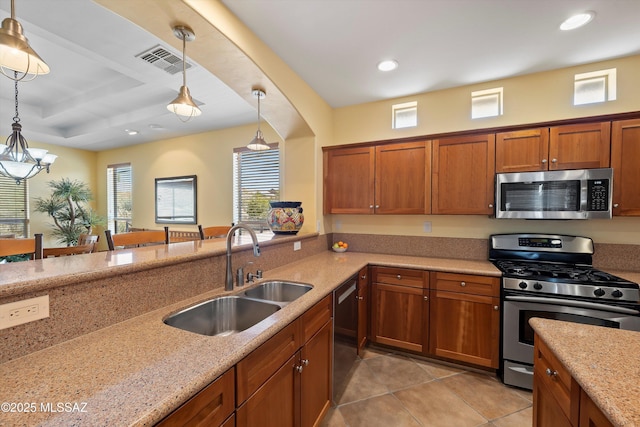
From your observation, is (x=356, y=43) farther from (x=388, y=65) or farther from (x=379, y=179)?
(x=379, y=179)

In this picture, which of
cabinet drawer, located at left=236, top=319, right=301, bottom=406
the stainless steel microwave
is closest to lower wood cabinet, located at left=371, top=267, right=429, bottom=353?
the stainless steel microwave

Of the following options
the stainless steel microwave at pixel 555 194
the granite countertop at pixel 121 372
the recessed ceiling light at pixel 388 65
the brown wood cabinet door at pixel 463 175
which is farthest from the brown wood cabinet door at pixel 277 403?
the recessed ceiling light at pixel 388 65

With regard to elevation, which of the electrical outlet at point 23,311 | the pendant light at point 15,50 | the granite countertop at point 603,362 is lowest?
the granite countertop at point 603,362

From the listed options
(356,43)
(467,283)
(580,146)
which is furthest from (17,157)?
(580,146)

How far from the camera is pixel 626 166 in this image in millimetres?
2080

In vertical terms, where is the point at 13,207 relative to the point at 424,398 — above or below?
above

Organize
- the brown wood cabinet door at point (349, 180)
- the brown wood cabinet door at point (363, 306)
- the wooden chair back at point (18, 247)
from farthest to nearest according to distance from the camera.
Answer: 1. the brown wood cabinet door at point (349, 180)
2. the brown wood cabinet door at point (363, 306)
3. the wooden chair back at point (18, 247)

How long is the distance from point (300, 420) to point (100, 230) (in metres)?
6.39

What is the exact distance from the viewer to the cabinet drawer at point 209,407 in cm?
74

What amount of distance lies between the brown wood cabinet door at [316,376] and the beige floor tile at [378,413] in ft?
0.66

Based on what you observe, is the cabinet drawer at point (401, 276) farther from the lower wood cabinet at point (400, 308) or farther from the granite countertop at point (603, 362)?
the granite countertop at point (603, 362)

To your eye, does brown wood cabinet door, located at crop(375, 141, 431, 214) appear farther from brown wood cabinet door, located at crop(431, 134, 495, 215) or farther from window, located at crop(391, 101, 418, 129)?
window, located at crop(391, 101, 418, 129)

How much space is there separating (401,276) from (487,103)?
1963mm

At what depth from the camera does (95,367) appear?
0.85 metres
